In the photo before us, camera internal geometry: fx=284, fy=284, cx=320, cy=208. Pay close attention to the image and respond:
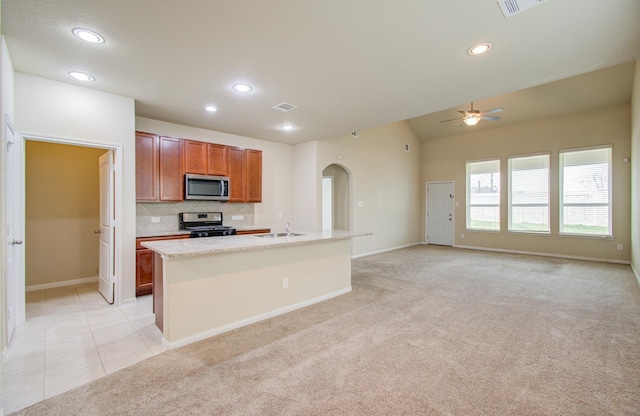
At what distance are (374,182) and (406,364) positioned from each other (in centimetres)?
569

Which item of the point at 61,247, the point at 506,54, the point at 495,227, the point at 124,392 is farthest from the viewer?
the point at 495,227

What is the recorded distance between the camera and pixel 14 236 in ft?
9.41

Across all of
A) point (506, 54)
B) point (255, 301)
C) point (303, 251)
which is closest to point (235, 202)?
point (303, 251)

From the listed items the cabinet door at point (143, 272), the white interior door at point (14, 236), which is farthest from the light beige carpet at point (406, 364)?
the cabinet door at point (143, 272)

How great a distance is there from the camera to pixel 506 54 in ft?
8.71

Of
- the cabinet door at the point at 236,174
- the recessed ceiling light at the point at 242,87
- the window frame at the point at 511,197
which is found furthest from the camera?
the window frame at the point at 511,197

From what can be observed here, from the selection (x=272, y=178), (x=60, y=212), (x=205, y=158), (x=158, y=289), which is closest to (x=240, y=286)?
(x=158, y=289)

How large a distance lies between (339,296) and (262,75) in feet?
9.90

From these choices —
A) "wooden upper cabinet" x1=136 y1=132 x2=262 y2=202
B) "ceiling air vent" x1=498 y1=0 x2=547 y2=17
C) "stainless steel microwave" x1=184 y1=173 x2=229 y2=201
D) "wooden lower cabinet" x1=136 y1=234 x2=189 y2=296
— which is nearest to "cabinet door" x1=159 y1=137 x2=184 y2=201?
"wooden upper cabinet" x1=136 y1=132 x2=262 y2=202

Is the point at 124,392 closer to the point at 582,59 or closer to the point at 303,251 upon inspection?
the point at 303,251

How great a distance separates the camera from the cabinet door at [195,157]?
4652mm

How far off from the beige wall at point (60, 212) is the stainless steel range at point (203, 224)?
59.4 inches

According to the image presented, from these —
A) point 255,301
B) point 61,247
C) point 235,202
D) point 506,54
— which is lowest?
point 255,301

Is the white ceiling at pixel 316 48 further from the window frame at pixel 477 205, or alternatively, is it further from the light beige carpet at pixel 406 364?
the window frame at pixel 477 205
